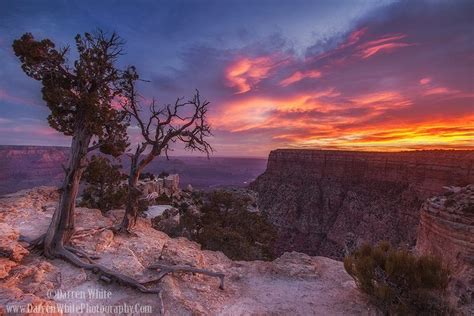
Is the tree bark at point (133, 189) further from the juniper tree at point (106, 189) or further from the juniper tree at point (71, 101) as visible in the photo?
the juniper tree at point (106, 189)

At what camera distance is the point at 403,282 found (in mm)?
8273

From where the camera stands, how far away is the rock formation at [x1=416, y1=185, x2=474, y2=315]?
32.3 feet

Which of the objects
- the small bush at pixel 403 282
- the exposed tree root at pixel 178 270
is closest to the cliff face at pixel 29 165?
the exposed tree root at pixel 178 270

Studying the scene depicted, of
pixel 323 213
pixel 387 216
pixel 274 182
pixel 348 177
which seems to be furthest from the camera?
pixel 274 182

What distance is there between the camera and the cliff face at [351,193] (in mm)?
41031

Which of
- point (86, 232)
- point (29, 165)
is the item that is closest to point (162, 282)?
point (86, 232)

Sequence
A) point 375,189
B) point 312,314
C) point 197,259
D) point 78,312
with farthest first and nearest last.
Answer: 1. point 375,189
2. point 197,259
3. point 312,314
4. point 78,312

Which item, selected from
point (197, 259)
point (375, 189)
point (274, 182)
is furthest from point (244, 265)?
point (274, 182)

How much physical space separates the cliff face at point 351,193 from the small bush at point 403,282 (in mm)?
29136

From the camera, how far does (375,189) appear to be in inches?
2045

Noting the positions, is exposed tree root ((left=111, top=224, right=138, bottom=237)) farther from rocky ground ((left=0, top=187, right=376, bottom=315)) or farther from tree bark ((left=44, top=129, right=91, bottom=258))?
tree bark ((left=44, top=129, right=91, bottom=258))

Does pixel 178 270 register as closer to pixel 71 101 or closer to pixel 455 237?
pixel 71 101

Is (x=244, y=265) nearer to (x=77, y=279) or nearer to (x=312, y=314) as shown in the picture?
(x=312, y=314)

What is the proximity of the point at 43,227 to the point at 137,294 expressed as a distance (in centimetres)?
702
